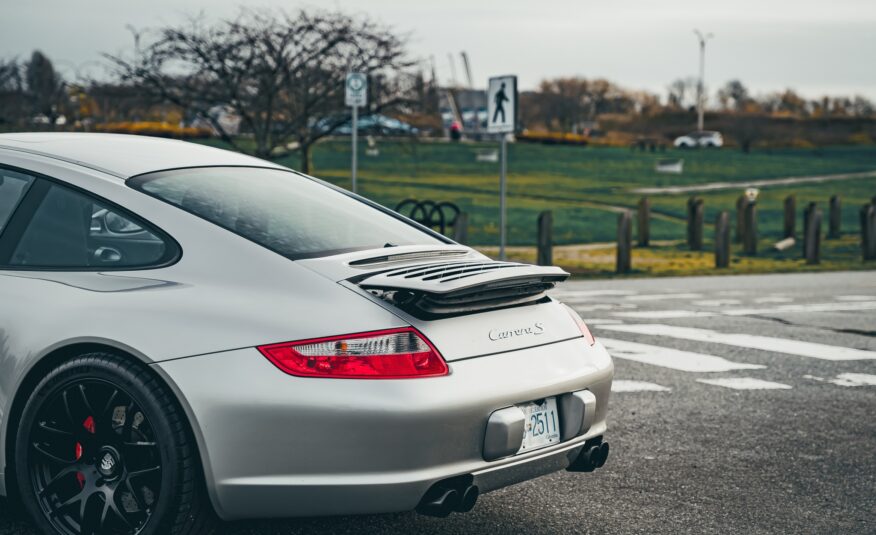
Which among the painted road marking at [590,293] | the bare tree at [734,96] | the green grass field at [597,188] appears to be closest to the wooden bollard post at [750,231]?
the green grass field at [597,188]

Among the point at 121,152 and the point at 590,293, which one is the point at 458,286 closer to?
the point at 121,152

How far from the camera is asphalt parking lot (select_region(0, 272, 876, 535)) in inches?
186

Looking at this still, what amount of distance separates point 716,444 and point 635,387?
1.71 meters

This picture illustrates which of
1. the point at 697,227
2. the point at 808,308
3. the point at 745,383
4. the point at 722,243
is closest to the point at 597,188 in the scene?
the point at 697,227

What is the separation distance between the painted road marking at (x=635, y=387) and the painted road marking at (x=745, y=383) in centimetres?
44

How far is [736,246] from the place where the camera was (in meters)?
26.6

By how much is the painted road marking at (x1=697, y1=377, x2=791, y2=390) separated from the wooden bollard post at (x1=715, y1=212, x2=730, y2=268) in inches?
506

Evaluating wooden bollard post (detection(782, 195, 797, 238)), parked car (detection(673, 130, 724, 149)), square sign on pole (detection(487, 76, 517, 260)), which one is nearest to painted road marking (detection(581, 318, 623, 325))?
square sign on pole (detection(487, 76, 517, 260))

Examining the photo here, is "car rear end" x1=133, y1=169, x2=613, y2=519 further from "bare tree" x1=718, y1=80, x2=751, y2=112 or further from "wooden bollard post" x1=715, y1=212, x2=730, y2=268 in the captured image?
"bare tree" x1=718, y1=80, x2=751, y2=112

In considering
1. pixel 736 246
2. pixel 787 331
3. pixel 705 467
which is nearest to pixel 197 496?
pixel 705 467

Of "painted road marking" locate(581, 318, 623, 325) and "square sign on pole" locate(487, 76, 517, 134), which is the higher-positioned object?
"square sign on pole" locate(487, 76, 517, 134)

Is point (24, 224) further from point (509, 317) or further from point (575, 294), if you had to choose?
point (575, 294)

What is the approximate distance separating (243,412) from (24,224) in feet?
4.42

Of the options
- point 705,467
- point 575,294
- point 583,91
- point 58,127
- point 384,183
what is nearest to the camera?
point 705,467
